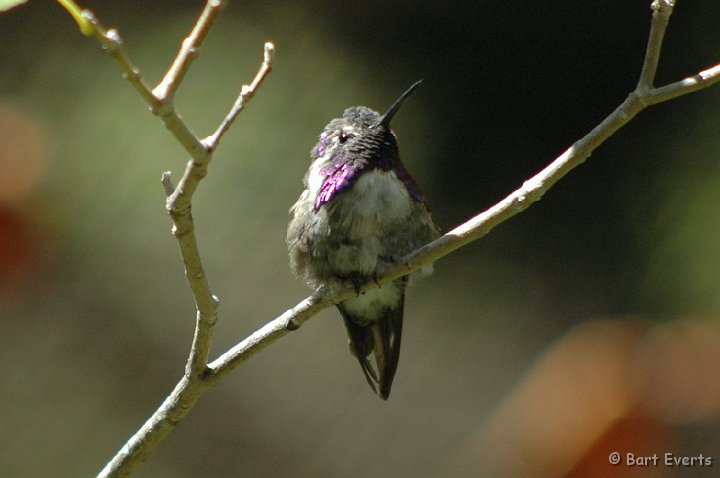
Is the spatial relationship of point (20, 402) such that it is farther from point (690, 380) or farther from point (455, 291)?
point (690, 380)

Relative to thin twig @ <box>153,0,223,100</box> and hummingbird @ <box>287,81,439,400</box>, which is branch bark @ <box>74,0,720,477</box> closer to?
thin twig @ <box>153,0,223,100</box>

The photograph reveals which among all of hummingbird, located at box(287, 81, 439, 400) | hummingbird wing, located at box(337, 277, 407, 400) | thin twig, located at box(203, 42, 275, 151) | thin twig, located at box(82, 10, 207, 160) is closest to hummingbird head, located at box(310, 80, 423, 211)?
hummingbird, located at box(287, 81, 439, 400)

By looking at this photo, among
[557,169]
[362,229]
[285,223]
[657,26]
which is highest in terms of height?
[657,26]

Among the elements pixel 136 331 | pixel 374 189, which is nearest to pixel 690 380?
pixel 374 189

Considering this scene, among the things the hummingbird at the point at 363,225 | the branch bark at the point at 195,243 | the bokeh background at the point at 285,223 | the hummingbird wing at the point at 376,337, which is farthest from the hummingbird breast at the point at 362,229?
the bokeh background at the point at 285,223

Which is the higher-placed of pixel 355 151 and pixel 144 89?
pixel 144 89

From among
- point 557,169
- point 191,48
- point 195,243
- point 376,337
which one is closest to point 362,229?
point 376,337

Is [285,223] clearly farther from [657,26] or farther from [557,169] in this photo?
[657,26]
